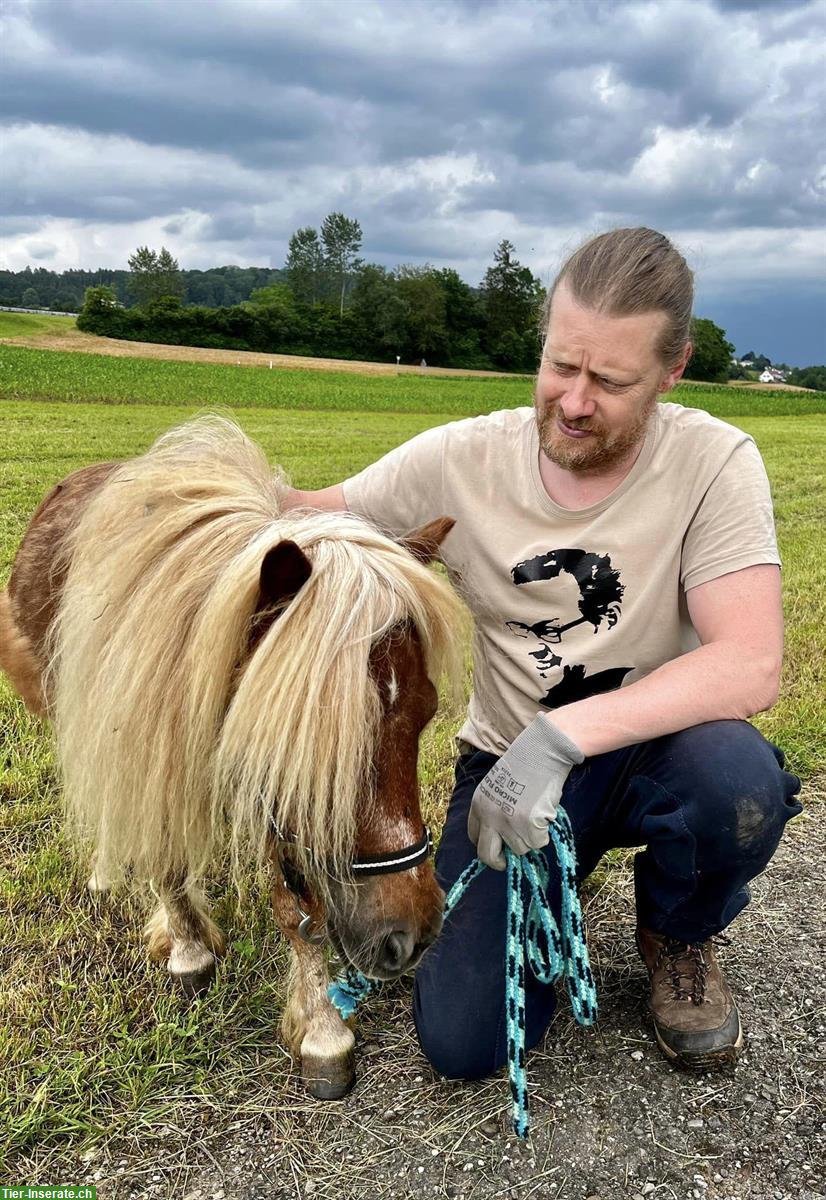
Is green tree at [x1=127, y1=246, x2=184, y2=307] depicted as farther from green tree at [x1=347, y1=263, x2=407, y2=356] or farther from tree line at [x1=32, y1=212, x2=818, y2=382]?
green tree at [x1=347, y1=263, x2=407, y2=356]

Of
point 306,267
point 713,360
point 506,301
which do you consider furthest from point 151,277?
point 713,360

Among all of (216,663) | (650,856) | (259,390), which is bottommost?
(259,390)

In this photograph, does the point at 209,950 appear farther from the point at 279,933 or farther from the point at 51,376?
the point at 51,376

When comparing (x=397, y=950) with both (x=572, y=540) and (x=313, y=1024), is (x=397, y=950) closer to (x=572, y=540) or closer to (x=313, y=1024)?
(x=313, y=1024)

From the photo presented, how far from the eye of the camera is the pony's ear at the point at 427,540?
2266 mm

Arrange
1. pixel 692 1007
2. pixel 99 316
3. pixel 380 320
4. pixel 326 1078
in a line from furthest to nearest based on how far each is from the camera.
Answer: pixel 380 320 → pixel 99 316 → pixel 692 1007 → pixel 326 1078

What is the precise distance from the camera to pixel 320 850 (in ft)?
5.98

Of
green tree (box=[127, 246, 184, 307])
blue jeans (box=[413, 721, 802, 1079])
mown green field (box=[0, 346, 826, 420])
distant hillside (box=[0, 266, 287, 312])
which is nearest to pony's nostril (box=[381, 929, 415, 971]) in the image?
blue jeans (box=[413, 721, 802, 1079])

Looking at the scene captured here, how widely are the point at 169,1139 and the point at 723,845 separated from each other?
1.64 metres

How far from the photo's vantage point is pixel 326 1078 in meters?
2.40

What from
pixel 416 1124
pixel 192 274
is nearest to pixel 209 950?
pixel 416 1124

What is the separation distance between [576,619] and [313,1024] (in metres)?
1.44

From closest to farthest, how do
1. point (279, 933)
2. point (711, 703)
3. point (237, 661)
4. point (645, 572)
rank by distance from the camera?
point (237, 661)
point (711, 703)
point (645, 572)
point (279, 933)

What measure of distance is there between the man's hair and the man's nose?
21cm
